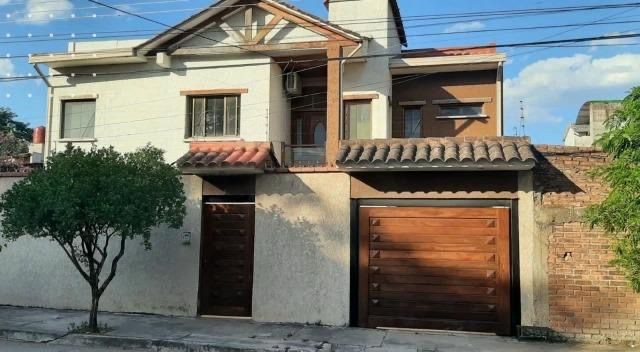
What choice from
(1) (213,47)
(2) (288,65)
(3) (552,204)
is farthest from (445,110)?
(3) (552,204)

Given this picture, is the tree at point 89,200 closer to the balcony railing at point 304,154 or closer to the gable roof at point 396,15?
the balcony railing at point 304,154

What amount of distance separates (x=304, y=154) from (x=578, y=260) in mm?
9085

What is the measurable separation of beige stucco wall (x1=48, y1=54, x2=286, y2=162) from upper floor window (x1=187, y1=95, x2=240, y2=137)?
257mm

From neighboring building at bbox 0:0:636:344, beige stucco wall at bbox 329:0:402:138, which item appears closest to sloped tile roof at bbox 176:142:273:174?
neighboring building at bbox 0:0:636:344

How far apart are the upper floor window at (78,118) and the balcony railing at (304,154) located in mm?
6083

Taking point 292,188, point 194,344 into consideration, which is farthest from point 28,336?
point 292,188

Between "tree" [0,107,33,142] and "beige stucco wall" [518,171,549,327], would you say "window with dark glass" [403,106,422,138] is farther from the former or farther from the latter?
"tree" [0,107,33,142]

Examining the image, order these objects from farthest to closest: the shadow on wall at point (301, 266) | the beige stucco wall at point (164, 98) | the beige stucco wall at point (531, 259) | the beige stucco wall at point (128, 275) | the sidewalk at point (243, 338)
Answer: the beige stucco wall at point (164, 98) → the beige stucco wall at point (128, 275) → the shadow on wall at point (301, 266) → the beige stucco wall at point (531, 259) → the sidewalk at point (243, 338)

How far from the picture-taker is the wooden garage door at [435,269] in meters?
9.07

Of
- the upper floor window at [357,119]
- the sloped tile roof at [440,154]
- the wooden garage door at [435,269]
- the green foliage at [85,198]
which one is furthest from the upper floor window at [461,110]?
the green foliage at [85,198]

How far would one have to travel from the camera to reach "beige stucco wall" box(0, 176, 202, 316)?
10.3 meters

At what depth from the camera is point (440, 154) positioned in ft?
29.1

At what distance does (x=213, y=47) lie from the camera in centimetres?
1546

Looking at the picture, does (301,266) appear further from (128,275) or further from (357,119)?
(357,119)
